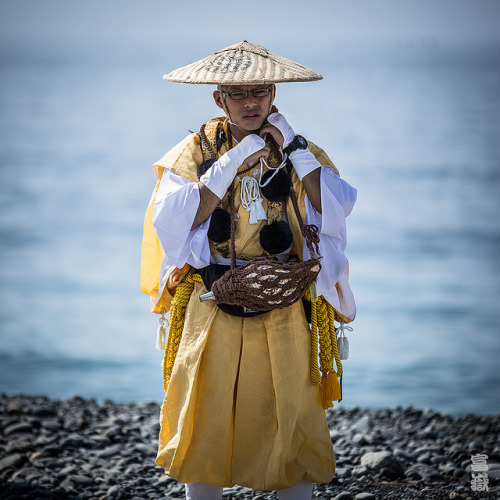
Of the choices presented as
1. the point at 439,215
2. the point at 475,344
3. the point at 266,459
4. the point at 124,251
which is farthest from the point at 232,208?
the point at 439,215

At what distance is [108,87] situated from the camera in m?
28.6

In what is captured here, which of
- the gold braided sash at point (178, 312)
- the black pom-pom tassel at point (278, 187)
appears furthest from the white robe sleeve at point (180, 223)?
the black pom-pom tassel at point (278, 187)

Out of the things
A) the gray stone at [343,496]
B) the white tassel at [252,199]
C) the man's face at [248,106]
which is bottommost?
the gray stone at [343,496]

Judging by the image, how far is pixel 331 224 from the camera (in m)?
3.18

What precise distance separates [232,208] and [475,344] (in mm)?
5437

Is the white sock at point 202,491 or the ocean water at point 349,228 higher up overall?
the ocean water at point 349,228

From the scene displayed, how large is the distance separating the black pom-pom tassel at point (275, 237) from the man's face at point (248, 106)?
1.24 feet

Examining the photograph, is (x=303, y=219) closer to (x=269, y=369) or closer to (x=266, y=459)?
(x=269, y=369)

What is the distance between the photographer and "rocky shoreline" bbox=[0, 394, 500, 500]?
4043 mm

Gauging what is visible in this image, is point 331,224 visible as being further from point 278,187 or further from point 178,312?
point 178,312

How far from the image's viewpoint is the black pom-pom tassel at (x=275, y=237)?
3.18 m

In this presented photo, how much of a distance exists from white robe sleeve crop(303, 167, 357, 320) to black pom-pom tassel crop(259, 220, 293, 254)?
12 centimetres

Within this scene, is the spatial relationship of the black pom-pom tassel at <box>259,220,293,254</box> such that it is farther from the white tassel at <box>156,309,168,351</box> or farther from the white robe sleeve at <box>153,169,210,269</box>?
the white tassel at <box>156,309,168,351</box>

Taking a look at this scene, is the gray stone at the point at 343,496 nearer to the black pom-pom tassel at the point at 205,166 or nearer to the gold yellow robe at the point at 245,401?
the gold yellow robe at the point at 245,401
